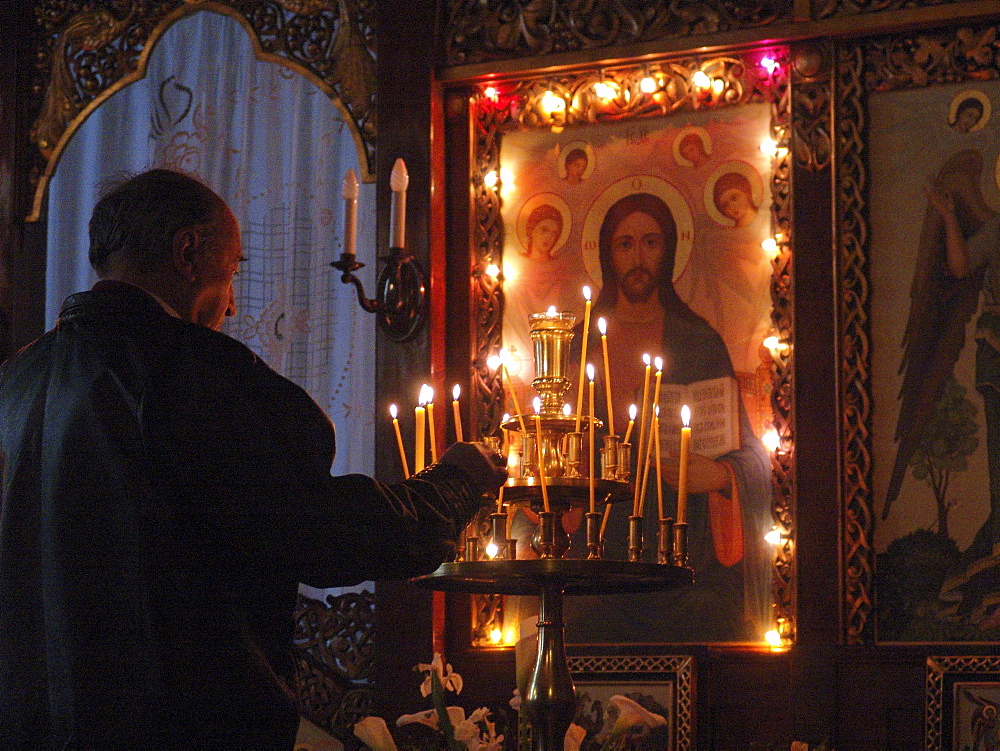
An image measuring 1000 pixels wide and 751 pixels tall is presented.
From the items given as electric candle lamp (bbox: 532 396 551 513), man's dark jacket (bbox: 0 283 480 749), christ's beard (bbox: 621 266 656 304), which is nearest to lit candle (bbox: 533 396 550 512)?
electric candle lamp (bbox: 532 396 551 513)

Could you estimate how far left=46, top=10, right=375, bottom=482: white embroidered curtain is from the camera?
14.6ft

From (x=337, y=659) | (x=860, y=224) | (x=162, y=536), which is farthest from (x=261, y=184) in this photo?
(x=162, y=536)

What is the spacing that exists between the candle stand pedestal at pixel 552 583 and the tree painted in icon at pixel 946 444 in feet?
4.23

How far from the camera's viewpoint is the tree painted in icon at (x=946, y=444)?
3770 mm

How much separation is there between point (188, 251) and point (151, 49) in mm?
3017

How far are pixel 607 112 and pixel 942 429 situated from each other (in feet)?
4.37

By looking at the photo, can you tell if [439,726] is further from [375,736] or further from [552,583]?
[552,583]

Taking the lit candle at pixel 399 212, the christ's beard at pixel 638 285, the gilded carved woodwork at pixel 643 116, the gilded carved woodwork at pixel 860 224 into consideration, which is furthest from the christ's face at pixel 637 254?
the lit candle at pixel 399 212

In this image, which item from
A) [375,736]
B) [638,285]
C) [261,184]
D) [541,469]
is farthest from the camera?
[261,184]

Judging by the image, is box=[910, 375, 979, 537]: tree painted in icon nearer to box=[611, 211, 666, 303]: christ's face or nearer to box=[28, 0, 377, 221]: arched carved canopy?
box=[611, 211, 666, 303]: christ's face

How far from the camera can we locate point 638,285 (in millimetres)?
4129

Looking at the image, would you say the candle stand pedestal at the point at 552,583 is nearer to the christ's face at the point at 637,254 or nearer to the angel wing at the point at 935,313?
the angel wing at the point at 935,313

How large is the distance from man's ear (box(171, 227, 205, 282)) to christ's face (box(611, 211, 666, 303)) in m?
2.23

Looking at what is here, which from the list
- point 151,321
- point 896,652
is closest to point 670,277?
point 896,652
